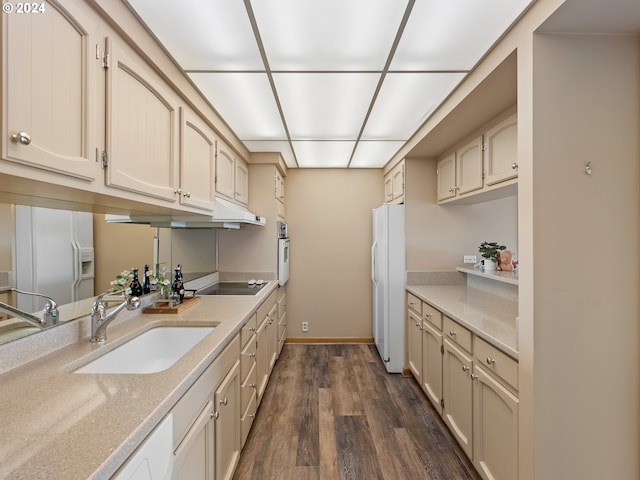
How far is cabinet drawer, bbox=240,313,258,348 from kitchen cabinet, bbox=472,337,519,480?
1.39 m

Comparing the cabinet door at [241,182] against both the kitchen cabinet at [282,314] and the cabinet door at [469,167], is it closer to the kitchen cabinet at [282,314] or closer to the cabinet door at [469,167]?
the kitchen cabinet at [282,314]

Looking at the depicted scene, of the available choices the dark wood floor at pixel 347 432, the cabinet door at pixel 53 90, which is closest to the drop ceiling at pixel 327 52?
the cabinet door at pixel 53 90

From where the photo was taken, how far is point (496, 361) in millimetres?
1481

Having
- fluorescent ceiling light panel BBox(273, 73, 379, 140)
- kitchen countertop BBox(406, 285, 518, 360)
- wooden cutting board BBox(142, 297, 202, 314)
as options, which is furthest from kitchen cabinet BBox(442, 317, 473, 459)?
wooden cutting board BBox(142, 297, 202, 314)

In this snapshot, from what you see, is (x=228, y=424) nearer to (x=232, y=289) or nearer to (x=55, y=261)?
(x=55, y=261)

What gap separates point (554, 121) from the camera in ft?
3.94

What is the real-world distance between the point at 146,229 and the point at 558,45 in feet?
8.01

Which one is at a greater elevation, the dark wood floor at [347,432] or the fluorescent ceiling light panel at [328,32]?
the fluorescent ceiling light panel at [328,32]

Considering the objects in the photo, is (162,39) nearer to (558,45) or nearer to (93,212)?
(93,212)

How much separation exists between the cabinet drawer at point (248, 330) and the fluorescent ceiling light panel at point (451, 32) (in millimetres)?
1795

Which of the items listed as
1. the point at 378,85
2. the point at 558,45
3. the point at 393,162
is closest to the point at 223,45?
the point at 378,85

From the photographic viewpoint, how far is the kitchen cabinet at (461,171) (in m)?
2.24

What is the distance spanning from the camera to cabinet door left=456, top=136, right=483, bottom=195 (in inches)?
87.6

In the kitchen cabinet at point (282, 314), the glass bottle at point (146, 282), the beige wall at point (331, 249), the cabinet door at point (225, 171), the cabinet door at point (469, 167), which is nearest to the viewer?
the glass bottle at point (146, 282)
